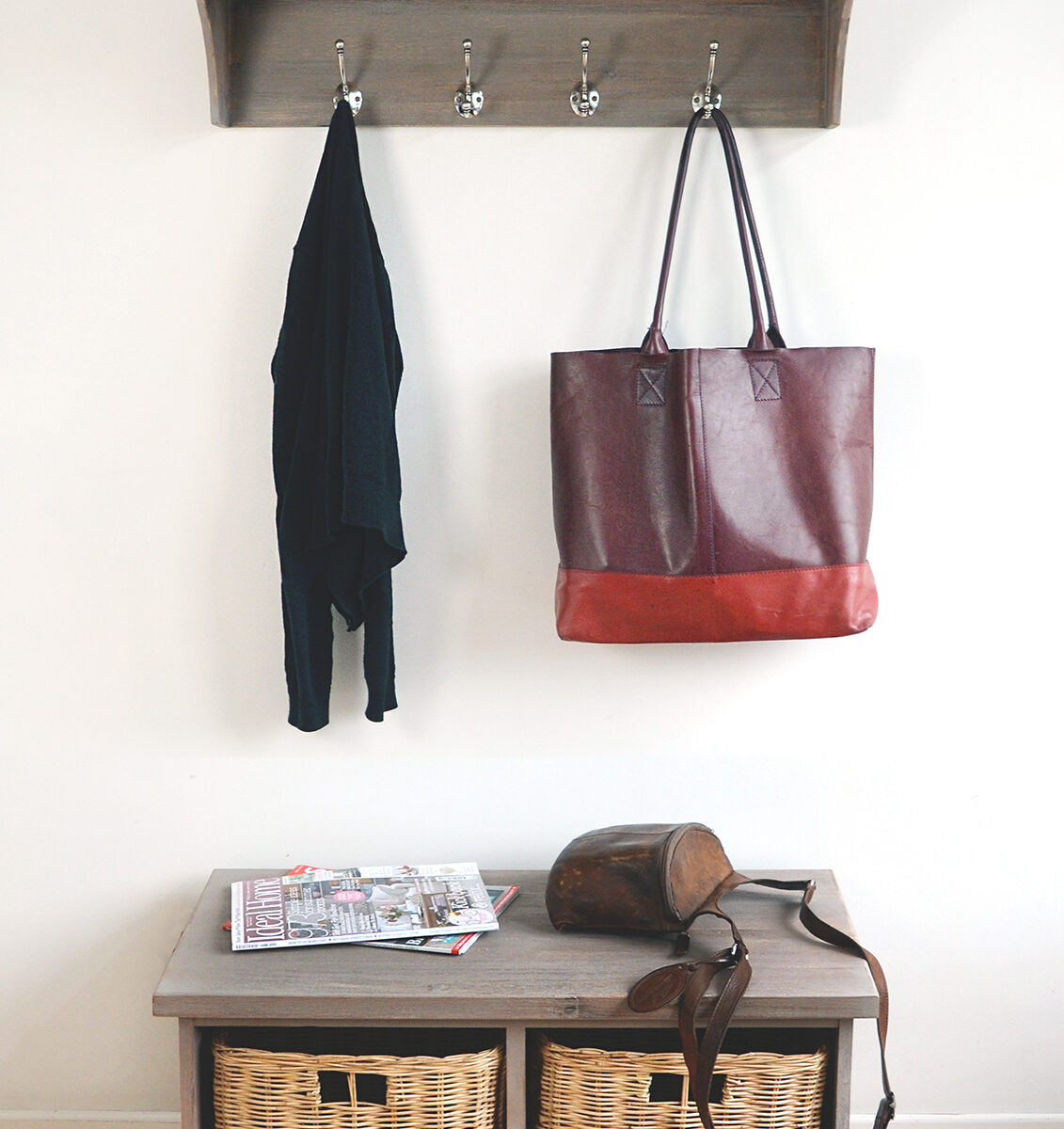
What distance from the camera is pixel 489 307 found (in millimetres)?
1710

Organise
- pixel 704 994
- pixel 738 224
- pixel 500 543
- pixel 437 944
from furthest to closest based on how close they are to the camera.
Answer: pixel 500 543
pixel 738 224
pixel 437 944
pixel 704 994

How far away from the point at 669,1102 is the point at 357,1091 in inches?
→ 15.3

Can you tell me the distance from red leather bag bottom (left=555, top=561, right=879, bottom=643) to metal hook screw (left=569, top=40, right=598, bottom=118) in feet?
2.13

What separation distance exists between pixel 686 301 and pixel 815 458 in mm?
318

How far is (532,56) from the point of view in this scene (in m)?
1.65

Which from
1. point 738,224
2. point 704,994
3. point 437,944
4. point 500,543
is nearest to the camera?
point 704,994

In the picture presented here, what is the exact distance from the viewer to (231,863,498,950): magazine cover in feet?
4.97

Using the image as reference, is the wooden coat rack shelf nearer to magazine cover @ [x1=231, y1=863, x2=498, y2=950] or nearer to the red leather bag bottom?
the red leather bag bottom

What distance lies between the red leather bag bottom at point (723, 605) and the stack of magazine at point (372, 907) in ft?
1.31

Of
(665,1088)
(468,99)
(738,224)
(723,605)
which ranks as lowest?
(665,1088)

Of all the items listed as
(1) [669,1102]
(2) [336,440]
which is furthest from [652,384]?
(1) [669,1102]

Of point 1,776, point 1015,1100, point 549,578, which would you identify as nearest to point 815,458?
point 549,578

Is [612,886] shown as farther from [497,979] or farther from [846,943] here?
[846,943]

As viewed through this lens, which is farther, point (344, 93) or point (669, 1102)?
point (344, 93)
